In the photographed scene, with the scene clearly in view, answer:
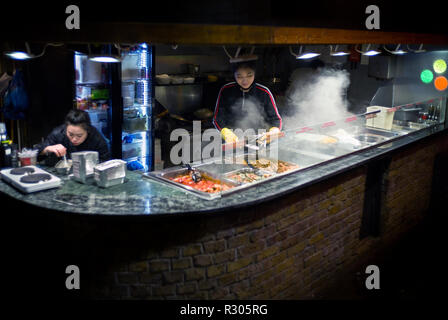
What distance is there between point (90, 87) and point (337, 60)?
5.62 metres

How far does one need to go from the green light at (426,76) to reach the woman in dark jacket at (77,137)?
18.1ft

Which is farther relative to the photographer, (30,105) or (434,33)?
(434,33)

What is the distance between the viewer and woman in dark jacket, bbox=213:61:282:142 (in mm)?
5641

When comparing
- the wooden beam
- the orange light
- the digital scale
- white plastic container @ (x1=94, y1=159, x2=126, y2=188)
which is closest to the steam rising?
the orange light

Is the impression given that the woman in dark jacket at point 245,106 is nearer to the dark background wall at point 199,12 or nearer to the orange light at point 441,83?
the dark background wall at point 199,12

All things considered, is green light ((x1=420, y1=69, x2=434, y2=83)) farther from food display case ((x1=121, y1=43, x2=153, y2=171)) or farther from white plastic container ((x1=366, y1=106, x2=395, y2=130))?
food display case ((x1=121, y1=43, x2=153, y2=171))

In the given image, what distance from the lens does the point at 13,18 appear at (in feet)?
12.0

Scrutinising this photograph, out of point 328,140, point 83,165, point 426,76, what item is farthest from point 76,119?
point 426,76

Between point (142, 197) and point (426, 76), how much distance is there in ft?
19.2

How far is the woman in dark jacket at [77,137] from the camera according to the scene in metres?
4.55

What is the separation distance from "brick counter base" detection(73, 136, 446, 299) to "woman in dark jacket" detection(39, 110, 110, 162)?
5.84 ft

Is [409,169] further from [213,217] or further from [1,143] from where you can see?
[1,143]

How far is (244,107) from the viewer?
572cm
